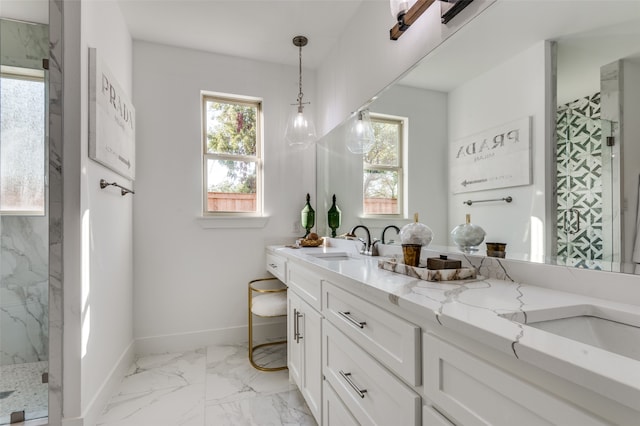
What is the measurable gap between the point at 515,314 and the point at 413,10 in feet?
4.68

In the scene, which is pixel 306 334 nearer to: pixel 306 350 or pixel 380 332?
pixel 306 350

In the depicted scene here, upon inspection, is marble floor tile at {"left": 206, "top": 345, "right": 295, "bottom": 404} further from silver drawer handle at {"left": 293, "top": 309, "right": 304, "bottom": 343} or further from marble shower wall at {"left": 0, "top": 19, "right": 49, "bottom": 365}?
marble shower wall at {"left": 0, "top": 19, "right": 49, "bottom": 365}

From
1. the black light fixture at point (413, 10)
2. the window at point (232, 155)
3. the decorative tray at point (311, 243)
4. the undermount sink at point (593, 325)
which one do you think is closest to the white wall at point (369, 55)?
the black light fixture at point (413, 10)

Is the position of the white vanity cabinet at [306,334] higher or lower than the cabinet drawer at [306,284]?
lower

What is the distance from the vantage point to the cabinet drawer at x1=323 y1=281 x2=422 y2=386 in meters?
0.79

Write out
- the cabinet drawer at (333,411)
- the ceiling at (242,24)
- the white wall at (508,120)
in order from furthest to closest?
the ceiling at (242,24), the cabinet drawer at (333,411), the white wall at (508,120)

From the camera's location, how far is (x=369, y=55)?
6.82 feet

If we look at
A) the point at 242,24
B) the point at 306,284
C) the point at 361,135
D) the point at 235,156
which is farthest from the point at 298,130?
the point at 306,284

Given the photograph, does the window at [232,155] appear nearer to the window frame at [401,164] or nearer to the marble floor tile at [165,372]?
the marble floor tile at [165,372]

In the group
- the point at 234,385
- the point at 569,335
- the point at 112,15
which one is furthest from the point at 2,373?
the point at 569,335

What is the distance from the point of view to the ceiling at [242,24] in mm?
2184

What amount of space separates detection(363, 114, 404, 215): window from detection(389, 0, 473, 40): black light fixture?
1.48 ft

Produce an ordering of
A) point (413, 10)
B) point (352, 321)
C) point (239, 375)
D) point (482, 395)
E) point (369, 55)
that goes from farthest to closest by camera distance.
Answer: point (239, 375) < point (369, 55) < point (413, 10) < point (352, 321) < point (482, 395)

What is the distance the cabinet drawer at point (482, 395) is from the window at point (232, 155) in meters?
2.41
